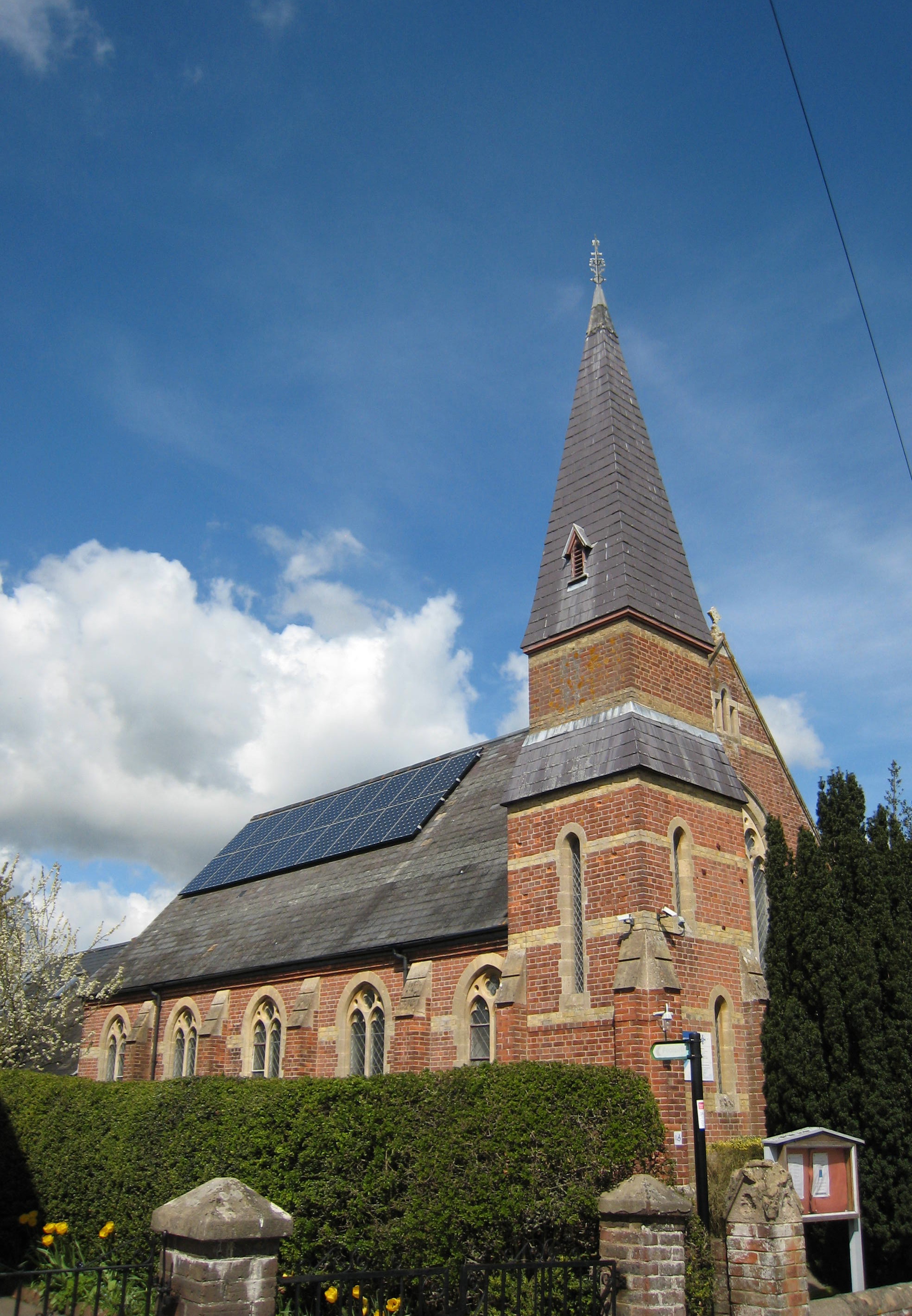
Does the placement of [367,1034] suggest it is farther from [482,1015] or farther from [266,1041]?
[266,1041]

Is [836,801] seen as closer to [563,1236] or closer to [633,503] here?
[633,503]

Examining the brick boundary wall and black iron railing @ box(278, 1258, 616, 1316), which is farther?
the brick boundary wall

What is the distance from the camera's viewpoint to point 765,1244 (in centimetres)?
917

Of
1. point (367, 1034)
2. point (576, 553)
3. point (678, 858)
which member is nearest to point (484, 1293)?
point (678, 858)

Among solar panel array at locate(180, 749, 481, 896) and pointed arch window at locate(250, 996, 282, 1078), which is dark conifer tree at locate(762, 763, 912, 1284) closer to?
solar panel array at locate(180, 749, 481, 896)

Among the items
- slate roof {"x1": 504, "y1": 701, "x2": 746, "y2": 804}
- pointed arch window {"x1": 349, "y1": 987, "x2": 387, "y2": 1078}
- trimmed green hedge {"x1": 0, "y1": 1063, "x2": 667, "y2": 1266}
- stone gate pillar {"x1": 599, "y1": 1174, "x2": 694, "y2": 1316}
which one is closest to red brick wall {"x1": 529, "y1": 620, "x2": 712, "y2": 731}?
slate roof {"x1": 504, "y1": 701, "x2": 746, "y2": 804}

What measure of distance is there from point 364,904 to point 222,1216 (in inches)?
635

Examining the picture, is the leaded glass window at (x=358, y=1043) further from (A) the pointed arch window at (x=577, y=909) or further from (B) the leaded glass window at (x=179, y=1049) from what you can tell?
(B) the leaded glass window at (x=179, y=1049)

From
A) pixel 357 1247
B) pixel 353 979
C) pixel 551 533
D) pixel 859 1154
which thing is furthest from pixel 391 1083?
pixel 551 533

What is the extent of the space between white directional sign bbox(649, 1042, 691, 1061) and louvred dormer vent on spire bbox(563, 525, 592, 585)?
8.87 meters

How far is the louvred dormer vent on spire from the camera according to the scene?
731 inches

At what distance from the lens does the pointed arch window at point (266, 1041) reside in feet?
73.0

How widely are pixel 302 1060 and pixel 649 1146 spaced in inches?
415

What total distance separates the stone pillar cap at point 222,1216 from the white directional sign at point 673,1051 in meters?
6.33
